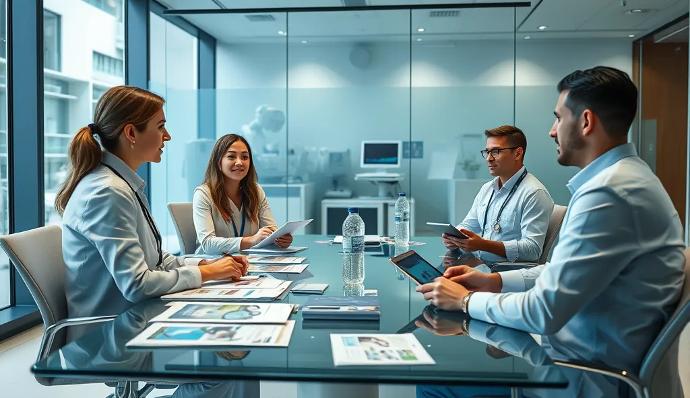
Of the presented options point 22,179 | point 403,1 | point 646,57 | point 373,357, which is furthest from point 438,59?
point 373,357

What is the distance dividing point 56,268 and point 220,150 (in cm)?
157

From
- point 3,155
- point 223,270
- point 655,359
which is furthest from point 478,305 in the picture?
point 3,155

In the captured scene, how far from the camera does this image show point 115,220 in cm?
190

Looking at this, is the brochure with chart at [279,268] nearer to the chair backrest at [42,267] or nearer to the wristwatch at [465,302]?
the chair backrest at [42,267]

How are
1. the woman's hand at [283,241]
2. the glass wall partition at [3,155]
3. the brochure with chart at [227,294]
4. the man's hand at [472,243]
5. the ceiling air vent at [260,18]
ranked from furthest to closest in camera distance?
the ceiling air vent at [260,18], the glass wall partition at [3,155], the woman's hand at [283,241], the man's hand at [472,243], the brochure with chart at [227,294]

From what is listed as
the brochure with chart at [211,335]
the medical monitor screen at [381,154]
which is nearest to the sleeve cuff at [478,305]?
the brochure with chart at [211,335]

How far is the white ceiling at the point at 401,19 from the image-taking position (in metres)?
6.04

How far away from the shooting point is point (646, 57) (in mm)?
7035

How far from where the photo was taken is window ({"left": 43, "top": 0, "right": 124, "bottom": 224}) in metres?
5.20

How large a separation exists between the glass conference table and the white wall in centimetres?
446

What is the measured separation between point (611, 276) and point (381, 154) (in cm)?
469

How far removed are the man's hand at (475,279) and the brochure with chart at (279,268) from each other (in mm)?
676

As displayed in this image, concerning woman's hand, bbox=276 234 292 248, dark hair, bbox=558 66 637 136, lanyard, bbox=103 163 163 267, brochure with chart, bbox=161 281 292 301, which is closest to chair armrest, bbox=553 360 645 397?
dark hair, bbox=558 66 637 136

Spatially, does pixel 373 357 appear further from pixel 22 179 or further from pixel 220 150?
pixel 22 179
